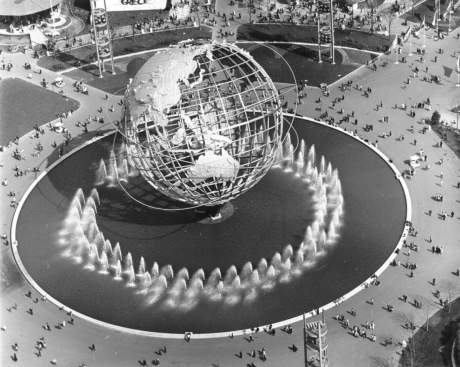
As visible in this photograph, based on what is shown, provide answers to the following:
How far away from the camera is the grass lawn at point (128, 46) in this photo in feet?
360

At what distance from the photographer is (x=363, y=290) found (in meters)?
75.6

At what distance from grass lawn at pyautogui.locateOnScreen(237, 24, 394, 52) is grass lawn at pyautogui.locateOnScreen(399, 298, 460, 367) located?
43.9 metres

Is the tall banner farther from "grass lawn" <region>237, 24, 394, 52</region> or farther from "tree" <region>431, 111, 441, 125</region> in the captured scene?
"tree" <region>431, 111, 441, 125</region>

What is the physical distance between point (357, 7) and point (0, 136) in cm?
4424

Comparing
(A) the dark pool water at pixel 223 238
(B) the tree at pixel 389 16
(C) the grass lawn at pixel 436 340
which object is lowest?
(C) the grass lawn at pixel 436 340

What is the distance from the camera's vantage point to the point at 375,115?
323ft

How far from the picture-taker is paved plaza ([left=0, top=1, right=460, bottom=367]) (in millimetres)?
70625

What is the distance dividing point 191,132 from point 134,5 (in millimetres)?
46515

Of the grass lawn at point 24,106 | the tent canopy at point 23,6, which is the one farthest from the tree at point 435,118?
the tent canopy at point 23,6

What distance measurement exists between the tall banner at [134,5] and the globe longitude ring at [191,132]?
40.8 meters

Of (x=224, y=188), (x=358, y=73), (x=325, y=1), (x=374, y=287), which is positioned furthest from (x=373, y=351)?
(x=325, y=1)

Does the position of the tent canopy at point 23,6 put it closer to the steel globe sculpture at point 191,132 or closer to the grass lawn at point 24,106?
the grass lawn at point 24,106

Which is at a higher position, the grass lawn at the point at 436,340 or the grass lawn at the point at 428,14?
the grass lawn at the point at 428,14

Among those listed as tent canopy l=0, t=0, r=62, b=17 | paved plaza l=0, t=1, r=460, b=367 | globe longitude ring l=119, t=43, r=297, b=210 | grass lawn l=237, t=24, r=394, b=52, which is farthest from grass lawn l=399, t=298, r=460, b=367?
tent canopy l=0, t=0, r=62, b=17
